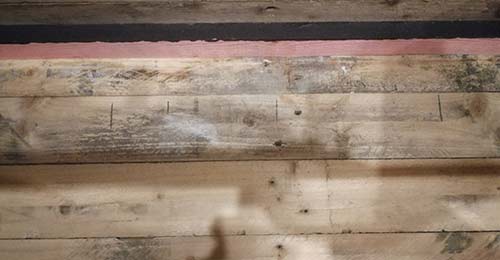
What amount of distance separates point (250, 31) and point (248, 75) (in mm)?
237

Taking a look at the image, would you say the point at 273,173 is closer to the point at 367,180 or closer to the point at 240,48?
the point at 367,180

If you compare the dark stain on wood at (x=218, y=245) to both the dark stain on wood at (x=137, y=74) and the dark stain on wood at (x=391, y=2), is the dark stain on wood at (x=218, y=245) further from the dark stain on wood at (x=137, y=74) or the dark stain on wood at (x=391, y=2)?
the dark stain on wood at (x=391, y=2)

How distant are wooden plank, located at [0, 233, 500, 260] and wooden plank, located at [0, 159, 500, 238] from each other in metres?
0.02

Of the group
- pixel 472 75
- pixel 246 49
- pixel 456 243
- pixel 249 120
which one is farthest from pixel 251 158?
pixel 472 75

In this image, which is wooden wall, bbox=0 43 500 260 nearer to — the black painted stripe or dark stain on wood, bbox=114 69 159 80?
dark stain on wood, bbox=114 69 159 80

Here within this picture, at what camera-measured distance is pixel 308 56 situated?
1775 mm

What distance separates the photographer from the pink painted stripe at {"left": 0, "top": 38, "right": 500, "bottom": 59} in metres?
1.79

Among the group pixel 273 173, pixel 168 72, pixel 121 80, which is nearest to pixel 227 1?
pixel 168 72

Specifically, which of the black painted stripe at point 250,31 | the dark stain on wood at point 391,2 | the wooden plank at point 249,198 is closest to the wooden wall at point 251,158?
the wooden plank at point 249,198

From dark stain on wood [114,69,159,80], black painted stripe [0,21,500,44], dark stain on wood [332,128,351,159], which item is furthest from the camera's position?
black painted stripe [0,21,500,44]

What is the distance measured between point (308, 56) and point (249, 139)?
0.37 m

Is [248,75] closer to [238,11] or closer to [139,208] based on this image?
[238,11]

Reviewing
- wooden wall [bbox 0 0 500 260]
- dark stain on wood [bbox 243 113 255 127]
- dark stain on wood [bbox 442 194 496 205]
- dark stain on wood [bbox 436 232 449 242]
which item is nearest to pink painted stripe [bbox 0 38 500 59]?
wooden wall [bbox 0 0 500 260]

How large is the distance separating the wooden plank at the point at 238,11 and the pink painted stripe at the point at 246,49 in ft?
0.42
